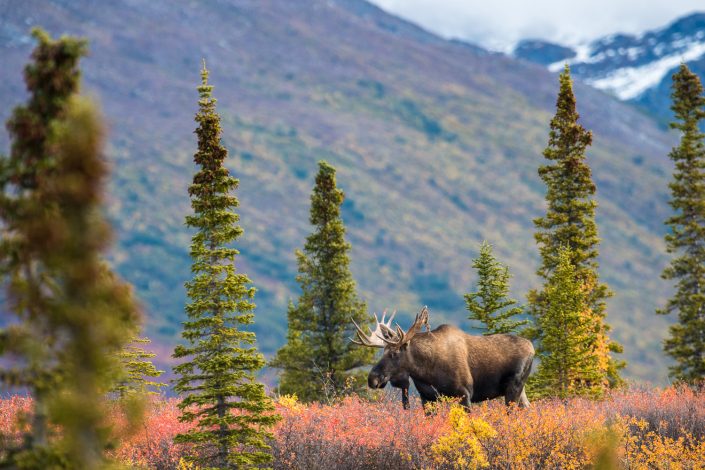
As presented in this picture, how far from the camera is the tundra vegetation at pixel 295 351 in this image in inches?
398

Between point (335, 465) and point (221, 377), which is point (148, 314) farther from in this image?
point (335, 465)

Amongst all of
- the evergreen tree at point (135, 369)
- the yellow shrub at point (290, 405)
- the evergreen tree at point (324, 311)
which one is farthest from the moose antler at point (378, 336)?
the evergreen tree at point (324, 311)

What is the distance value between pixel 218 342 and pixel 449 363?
625cm

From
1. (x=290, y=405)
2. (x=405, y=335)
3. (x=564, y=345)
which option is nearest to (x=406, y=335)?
(x=405, y=335)

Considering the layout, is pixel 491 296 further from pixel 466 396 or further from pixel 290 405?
pixel 290 405

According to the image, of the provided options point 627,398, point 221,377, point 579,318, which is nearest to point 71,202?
point 221,377

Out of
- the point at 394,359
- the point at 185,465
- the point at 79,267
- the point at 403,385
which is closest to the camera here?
the point at 79,267

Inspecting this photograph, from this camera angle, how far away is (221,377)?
18.7 metres

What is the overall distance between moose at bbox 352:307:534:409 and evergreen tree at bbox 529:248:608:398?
5046mm

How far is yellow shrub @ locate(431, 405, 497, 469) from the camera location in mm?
17953

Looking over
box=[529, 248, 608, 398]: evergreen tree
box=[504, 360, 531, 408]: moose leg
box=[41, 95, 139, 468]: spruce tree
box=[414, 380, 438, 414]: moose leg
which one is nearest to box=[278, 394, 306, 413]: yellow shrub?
box=[414, 380, 438, 414]: moose leg

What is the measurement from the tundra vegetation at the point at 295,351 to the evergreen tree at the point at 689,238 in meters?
0.09

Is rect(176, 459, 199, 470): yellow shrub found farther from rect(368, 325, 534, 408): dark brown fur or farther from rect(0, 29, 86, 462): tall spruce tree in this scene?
rect(0, 29, 86, 462): tall spruce tree

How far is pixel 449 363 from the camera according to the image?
73.5 ft
